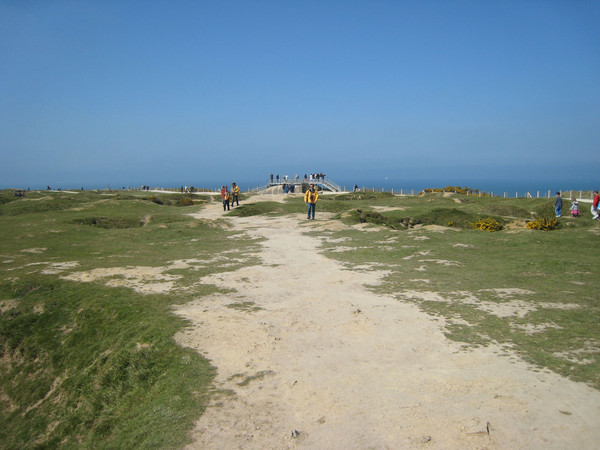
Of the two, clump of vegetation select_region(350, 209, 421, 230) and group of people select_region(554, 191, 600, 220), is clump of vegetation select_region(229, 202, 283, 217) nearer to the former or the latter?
clump of vegetation select_region(350, 209, 421, 230)

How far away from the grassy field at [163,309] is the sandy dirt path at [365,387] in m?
0.56

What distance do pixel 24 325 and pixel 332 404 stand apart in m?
10.4

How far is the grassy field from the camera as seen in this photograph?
304 inches

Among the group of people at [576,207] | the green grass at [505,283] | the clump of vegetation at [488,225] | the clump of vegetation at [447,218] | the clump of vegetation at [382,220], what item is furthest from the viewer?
the clump of vegetation at [382,220]

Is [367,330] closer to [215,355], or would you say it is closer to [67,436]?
[215,355]

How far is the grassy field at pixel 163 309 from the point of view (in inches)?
304

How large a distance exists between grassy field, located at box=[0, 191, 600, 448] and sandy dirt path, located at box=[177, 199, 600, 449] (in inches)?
21.9

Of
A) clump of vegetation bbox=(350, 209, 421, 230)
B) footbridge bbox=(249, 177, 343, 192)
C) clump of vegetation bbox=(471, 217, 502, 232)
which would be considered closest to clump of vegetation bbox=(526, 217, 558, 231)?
clump of vegetation bbox=(471, 217, 502, 232)

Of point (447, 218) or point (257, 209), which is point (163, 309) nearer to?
point (447, 218)

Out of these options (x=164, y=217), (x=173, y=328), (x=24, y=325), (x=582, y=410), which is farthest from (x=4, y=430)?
(x=164, y=217)

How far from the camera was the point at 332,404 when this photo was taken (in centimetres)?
662

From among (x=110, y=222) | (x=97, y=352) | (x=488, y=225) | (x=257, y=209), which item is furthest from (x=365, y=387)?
(x=257, y=209)

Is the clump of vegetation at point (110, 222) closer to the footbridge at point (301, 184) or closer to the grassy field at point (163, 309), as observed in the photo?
the grassy field at point (163, 309)

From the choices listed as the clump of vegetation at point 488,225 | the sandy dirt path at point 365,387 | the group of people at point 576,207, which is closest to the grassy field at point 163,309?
the sandy dirt path at point 365,387
